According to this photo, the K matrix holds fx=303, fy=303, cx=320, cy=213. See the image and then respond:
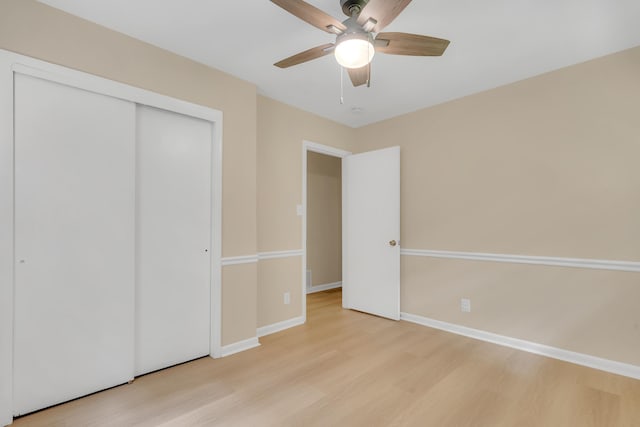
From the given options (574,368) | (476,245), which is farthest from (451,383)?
(476,245)

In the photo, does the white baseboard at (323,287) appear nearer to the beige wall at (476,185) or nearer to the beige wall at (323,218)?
the beige wall at (323,218)

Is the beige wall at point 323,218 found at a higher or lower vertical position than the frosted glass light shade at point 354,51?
lower

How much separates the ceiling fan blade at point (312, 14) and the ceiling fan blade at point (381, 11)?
0.13 meters

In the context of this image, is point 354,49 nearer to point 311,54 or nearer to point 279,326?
point 311,54

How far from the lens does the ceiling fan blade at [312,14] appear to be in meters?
1.46

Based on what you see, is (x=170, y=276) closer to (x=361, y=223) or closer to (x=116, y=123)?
(x=116, y=123)

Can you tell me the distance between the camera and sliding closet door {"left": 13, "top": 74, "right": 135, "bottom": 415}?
181 centimetres

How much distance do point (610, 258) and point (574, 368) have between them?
0.92 metres

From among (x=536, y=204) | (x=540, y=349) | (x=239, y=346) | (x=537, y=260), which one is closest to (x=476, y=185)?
(x=536, y=204)

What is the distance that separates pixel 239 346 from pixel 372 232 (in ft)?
6.59

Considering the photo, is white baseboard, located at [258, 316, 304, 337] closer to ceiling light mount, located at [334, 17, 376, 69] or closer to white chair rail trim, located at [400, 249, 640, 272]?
white chair rail trim, located at [400, 249, 640, 272]

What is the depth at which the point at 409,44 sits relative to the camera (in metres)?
1.75

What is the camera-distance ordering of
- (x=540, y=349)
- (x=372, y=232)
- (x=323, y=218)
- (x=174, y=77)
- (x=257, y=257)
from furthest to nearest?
(x=323, y=218) → (x=372, y=232) → (x=257, y=257) → (x=540, y=349) → (x=174, y=77)

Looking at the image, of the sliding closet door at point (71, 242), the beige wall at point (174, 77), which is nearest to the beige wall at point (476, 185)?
the beige wall at point (174, 77)
